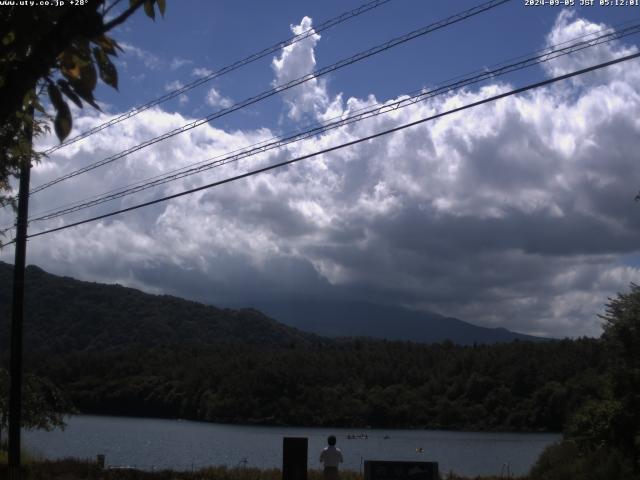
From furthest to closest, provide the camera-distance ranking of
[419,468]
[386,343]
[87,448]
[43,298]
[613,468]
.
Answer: [43,298] < [386,343] < [87,448] < [613,468] < [419,468]

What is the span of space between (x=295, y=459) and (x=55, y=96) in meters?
13.3

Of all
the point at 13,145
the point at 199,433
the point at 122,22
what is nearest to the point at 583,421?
the point at 13,145

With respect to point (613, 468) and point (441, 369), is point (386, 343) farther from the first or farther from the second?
point (613, 468)

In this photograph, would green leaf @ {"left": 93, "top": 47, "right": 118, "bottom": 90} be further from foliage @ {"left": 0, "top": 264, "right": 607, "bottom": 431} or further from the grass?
foliage @ {"left": 0, "top": 264, "right": 607, "bottom": 431}

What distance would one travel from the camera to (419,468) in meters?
13.9

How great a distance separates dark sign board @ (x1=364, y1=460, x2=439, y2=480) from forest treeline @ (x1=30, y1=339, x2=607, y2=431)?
7840cm

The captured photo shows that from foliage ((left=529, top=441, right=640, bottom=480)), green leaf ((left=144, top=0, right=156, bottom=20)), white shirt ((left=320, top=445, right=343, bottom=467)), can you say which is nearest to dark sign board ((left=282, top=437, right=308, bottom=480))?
white shirt ((left=320, top=445, right=343, bottom=467))

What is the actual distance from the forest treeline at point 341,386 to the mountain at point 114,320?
32.1m

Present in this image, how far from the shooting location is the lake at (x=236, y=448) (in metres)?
44.2

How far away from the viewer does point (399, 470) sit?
45.4 feet

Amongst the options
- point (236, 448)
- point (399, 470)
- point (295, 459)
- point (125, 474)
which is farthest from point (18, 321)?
point (236, 448)

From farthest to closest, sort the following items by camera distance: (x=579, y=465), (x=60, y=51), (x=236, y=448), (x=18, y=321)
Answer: (x=236, y=448), (x=18, y=321), (x=579, y=465), (x=60, y=51)

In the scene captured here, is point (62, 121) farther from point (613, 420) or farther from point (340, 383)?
point (340, 383)

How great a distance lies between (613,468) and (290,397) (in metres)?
87.2
